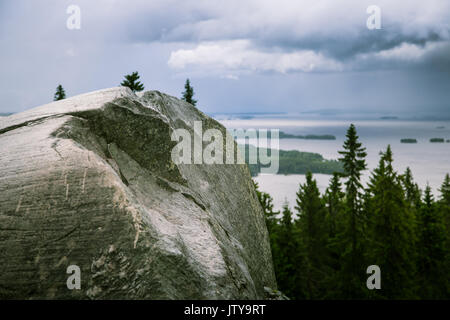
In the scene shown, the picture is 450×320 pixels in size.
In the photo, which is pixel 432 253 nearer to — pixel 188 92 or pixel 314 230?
pixel 314 230

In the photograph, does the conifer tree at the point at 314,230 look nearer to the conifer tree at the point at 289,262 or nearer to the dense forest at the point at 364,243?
the dense forest at the point at 364,243

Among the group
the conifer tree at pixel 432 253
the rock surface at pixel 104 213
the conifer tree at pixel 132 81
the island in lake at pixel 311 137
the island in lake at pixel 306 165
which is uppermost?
the island in lake at pixel 311 137

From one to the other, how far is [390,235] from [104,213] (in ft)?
96.9

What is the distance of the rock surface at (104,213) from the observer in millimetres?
6043

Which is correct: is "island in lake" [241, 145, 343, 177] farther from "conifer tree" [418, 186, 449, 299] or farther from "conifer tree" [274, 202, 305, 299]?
"conifer tree" [274, 202, 305, 299]

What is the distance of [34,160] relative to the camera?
6781 mm

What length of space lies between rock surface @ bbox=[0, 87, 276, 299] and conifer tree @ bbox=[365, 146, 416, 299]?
24698 millimetres

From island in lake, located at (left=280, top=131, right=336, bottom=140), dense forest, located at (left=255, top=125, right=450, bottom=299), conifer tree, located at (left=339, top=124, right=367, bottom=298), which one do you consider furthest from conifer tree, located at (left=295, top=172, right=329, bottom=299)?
island in lake, located at (left=280, top=131, right=336, bottom=140)

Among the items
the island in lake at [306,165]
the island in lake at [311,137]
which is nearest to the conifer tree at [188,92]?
the island in lake at [306,165]

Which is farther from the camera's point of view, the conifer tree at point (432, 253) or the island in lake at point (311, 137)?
the island in lake at point (311, 137)

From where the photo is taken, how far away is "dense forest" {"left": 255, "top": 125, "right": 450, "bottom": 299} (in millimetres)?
30188
